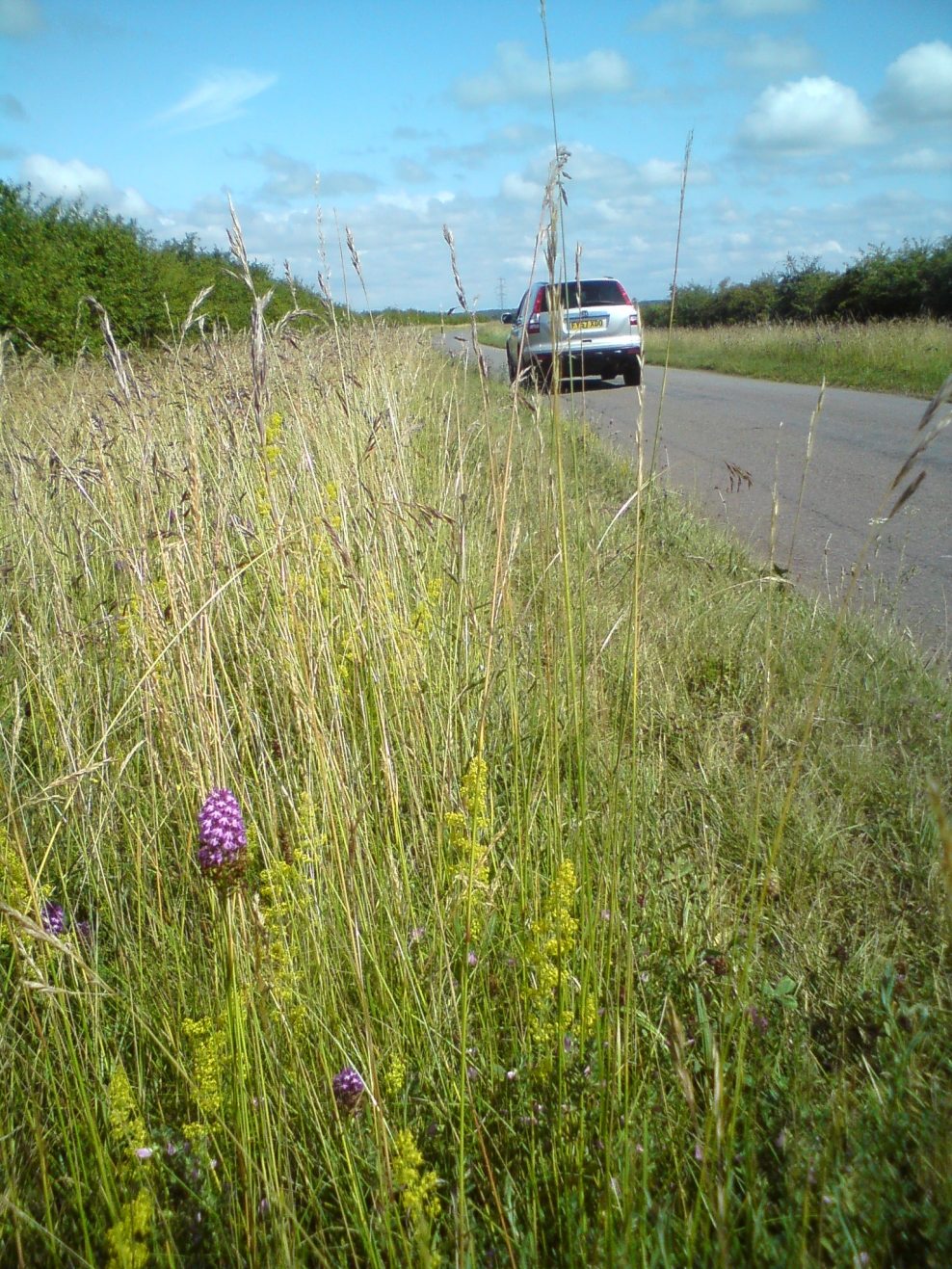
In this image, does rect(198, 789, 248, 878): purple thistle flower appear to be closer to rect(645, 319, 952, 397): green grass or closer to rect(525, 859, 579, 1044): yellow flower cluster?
rect(525, 859, 579, 1044): yellow flower cluster

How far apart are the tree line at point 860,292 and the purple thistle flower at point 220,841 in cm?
1923

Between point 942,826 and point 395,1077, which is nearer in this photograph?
point 942,826

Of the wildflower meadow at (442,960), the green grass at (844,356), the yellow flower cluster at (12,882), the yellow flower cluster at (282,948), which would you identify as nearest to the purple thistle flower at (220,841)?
the wildflower meadow at (442,960)

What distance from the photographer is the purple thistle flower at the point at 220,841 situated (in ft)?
3.30

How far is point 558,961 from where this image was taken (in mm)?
1282

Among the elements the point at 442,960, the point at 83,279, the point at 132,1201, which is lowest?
the point at 132,1201

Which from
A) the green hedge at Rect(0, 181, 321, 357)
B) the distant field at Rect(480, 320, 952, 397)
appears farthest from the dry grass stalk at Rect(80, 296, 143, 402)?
the green hedge at Rect(0, 181, 321, 357)

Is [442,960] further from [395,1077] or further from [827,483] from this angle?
[827,483]

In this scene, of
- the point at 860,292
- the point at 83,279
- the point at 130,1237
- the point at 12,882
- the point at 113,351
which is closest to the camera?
the point at 130,1237

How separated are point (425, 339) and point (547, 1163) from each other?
8.51 metres

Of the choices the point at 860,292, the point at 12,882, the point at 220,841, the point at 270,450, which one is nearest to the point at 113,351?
the point at 270,450

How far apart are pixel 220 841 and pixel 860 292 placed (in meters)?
27.4

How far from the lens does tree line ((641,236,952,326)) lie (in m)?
21.3

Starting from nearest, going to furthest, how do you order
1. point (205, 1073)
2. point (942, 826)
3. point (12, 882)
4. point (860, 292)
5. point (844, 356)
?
point (942, 826)
point (205, 1073)
point (12, 882)
point (844, 356)
point (860, 292)
